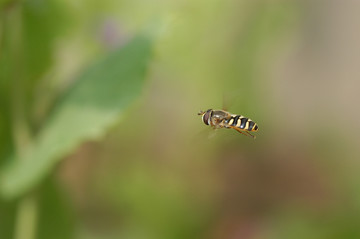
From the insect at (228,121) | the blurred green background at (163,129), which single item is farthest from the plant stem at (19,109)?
the insect at (228,121)

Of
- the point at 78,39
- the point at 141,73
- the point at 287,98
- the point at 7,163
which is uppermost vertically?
the point at 287,98

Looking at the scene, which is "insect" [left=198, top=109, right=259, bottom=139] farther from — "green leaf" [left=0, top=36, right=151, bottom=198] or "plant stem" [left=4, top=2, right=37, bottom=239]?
"plant stem" [left=4, top=2, right=37, bottom=239]

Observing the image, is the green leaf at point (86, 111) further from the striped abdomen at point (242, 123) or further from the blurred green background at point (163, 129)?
the striped abdomen at point (242, 123)

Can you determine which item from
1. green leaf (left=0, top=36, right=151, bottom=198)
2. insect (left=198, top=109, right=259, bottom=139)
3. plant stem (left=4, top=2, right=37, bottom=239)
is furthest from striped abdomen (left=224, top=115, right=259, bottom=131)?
plant stem (left=4, top=2, right=37, bottom=239)

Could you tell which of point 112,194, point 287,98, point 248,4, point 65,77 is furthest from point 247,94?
point 287,98

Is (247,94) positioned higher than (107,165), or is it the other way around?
(247,94)

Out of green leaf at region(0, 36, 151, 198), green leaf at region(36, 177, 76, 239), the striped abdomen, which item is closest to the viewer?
the striped abdomen

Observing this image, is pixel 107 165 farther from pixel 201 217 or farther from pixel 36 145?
pixel 36 145
